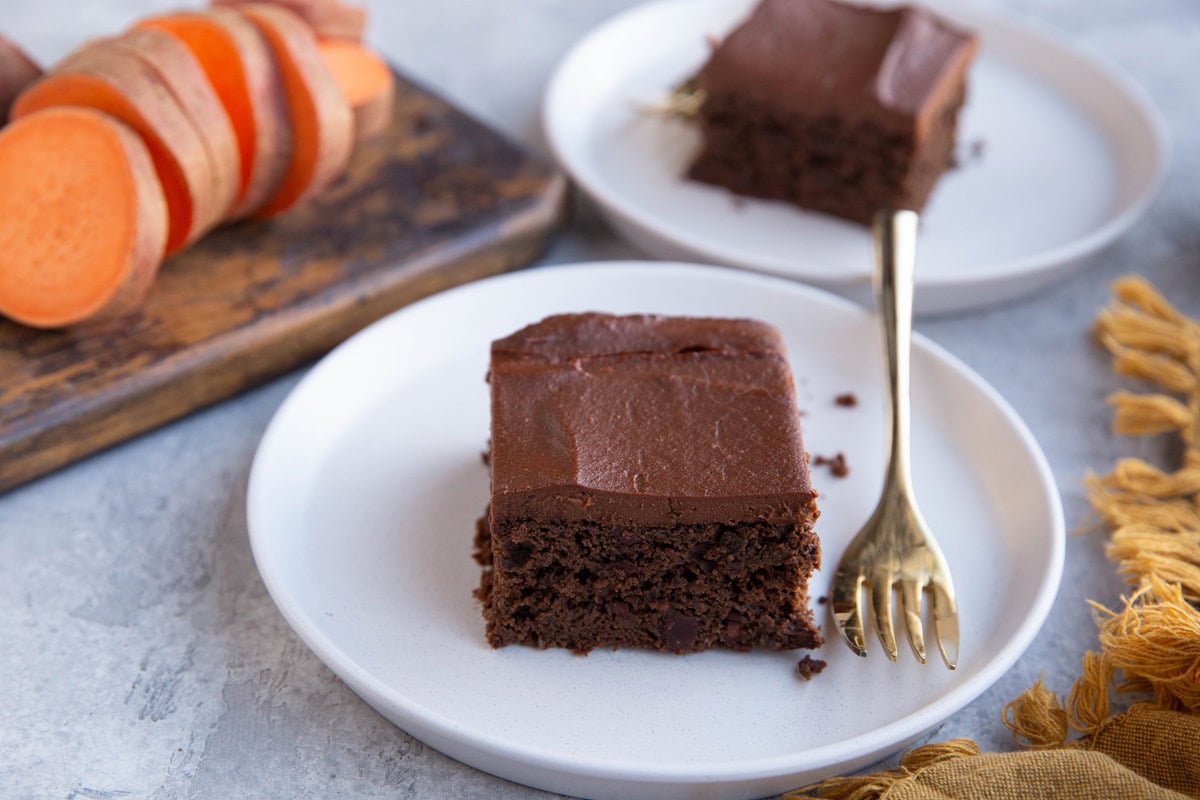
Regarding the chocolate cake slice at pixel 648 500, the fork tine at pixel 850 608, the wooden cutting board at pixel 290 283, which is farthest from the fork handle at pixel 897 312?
the wooden cutting board at pixel 290 283

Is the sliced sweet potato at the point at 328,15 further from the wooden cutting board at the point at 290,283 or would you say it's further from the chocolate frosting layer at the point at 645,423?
the chocolate frosting layer at the point at 645,423

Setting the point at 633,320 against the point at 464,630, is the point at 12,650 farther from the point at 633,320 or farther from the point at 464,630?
the point at 633,320

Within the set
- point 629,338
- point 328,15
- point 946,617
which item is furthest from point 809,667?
point 328,15

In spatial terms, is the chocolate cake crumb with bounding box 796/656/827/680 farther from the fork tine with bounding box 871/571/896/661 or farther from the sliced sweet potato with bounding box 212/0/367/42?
the sliced sweet potato with bounding box 212/0/367/42

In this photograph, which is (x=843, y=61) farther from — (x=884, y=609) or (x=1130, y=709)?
(x=1130, y=709)

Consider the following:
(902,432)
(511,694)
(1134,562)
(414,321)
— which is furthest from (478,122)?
(1134,562)

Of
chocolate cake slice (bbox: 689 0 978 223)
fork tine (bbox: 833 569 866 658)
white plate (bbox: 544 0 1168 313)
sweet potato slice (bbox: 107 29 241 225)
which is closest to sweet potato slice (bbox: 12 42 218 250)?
sweet potato slice (bbox: 107 29 241 225)
